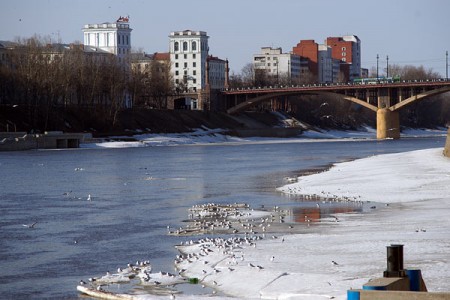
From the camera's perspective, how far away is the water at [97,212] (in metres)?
19.9

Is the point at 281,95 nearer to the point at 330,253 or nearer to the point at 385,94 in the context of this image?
the point at 385,94

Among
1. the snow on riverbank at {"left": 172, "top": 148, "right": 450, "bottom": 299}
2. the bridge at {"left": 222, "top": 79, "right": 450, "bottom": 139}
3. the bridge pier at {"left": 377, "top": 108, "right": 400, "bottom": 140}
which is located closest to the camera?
the snow on riverbank at {"left": 172, "top": 148, "right": 450, "bottom": 299}

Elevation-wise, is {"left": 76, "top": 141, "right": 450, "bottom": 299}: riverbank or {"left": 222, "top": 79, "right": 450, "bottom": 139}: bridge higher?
{"left": 222, "top": 79, "right": 450, "bottom": 139}: bridge

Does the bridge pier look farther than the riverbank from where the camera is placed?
Yes

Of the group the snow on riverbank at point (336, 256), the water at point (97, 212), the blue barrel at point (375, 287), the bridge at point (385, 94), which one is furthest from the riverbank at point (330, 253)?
the bridge at point (385, 94)

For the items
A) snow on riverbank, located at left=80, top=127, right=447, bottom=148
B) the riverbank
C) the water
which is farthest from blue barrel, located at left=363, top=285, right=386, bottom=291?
snow on riverbank, located at left=80, top=127, right=447, bottom=148

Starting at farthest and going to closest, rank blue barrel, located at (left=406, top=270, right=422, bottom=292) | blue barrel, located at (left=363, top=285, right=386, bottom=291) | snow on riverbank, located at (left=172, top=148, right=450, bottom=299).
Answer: snow on riverbank, located at (left=172, top=148, right=450, bottom=299)
blue barrel, located at (left=406, top=270, right=422, bottom=292)
blue barrel, located at (left=363, top=285, right=386, bottom=291)

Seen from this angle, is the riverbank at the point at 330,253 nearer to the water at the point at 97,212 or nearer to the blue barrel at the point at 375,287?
the water at the point at 97,212

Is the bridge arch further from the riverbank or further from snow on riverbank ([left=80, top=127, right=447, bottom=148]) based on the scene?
the riverbank

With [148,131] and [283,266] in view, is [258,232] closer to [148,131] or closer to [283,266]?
[283,266]

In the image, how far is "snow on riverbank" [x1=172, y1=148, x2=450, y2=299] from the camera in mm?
16531

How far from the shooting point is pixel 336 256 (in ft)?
63.8

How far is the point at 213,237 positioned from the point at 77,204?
12.0 m

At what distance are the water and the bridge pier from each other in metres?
76.7
